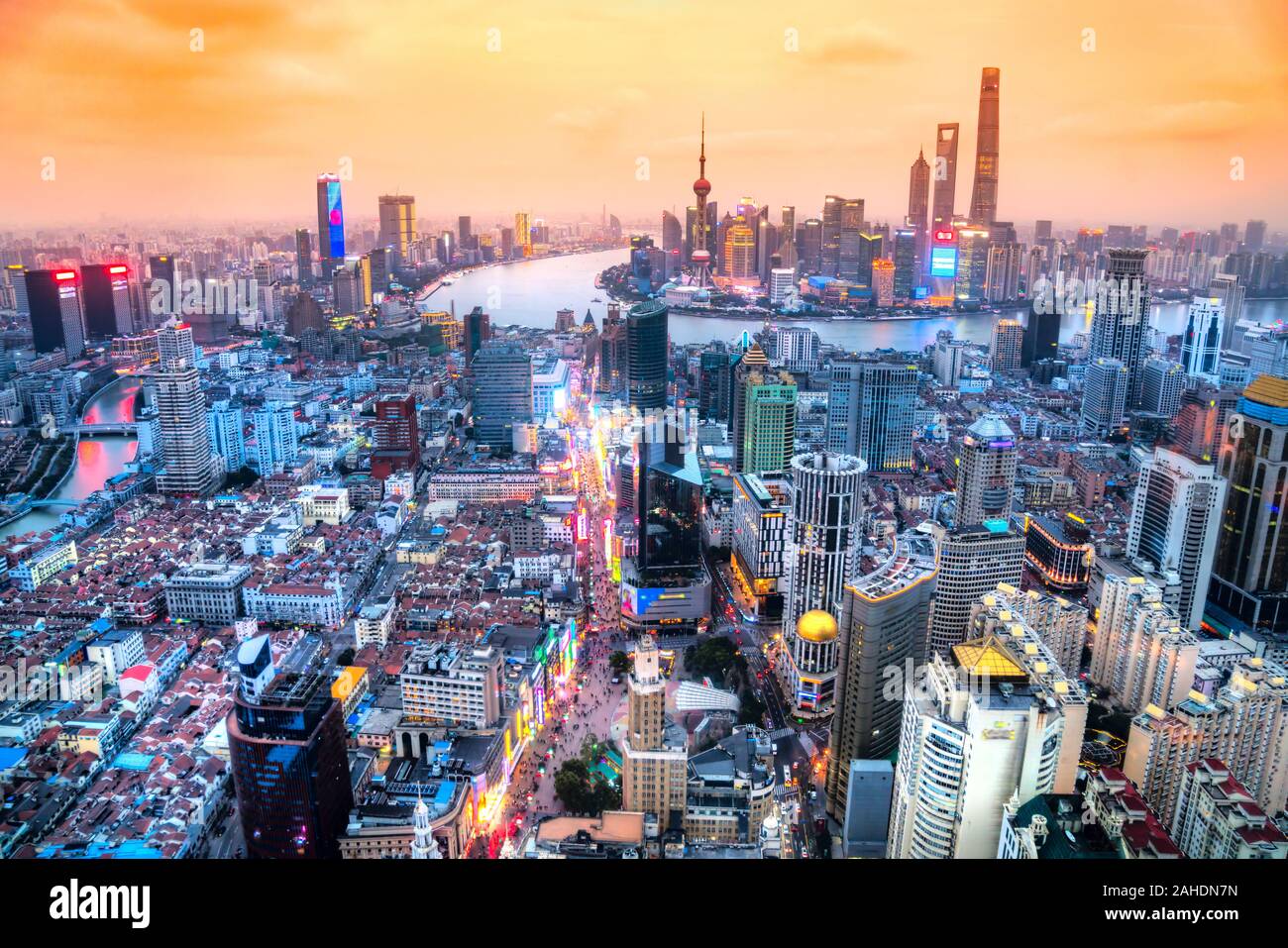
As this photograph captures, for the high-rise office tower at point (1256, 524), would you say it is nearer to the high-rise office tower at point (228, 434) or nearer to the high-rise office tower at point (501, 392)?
the high-rise office tower at point (501, 392)

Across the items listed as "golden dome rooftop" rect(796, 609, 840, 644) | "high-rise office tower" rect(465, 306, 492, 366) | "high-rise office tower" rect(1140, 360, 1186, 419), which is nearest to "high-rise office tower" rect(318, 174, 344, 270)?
"high-rise office tower" rect(465, 306, 492, 366)

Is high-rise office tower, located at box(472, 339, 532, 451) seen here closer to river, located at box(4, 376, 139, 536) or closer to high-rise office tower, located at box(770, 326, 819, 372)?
river, located at box(4, 376, 139, 536)

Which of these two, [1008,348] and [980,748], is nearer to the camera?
[980,748]

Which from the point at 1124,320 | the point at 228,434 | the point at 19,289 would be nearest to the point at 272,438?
the point at 228,434

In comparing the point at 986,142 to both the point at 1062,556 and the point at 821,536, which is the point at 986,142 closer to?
the point at 821,536

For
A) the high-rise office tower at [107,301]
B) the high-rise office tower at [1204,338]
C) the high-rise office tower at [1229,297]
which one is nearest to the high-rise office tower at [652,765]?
the high-rise office tower at [1229,297]

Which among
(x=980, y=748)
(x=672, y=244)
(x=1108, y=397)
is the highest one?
(x=672, y=244)
